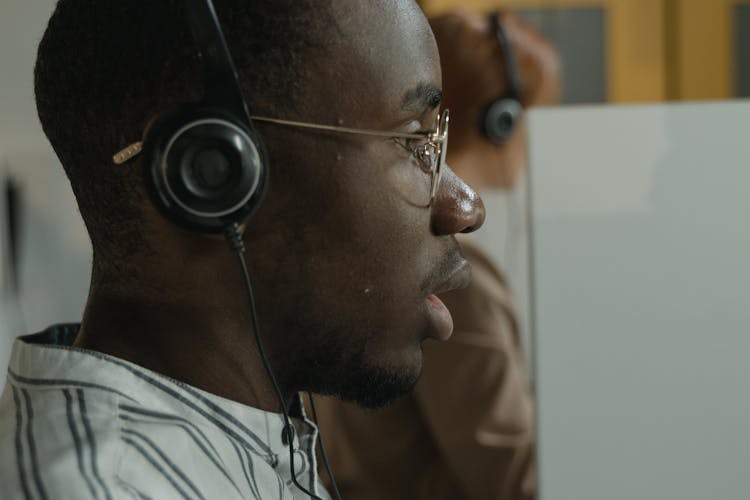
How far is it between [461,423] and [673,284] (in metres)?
0.43

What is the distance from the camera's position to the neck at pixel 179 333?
2.42 feet

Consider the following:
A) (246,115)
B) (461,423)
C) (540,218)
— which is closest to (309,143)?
(246,115)

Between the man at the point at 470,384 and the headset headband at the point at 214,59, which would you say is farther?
the man at the point at 470,384

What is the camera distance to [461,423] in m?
1.51

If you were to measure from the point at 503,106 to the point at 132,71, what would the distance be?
966 millimetres

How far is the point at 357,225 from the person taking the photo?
77 cm

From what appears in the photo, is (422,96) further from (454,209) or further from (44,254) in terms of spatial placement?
(44,254)

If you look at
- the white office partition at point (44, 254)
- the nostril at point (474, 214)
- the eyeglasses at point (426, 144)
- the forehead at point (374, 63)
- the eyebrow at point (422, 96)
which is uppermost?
the forehead at point (374, 63)

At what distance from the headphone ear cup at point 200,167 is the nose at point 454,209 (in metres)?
0.18

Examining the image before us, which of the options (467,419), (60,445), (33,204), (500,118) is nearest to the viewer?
(60,445)

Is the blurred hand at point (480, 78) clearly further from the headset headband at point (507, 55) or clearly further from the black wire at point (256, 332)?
the black wire at point (256, 332)

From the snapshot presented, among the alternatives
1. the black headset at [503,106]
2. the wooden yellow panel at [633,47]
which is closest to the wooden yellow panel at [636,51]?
the wooden yellow panel at [633,47]

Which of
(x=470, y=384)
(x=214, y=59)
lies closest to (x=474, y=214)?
(x=214, y=59)

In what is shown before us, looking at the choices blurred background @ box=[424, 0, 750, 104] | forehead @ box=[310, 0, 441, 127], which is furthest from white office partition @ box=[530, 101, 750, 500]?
blurred background @ box=[424, 0, 750, 104]
